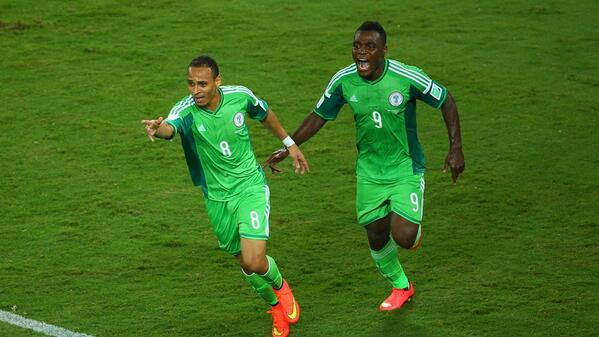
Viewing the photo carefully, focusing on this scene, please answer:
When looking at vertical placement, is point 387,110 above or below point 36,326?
above

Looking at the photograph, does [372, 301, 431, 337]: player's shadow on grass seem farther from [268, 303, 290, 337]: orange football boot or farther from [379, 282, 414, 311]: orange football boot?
[268, 303, 290, 337]: orange football boot

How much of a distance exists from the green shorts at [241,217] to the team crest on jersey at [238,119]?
0.47m

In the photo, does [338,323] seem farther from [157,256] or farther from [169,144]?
[169,144]

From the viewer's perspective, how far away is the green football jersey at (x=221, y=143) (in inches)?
315

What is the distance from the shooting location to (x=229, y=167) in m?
8.08

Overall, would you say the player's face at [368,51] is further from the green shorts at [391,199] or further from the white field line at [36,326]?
the white field line at [36,326]

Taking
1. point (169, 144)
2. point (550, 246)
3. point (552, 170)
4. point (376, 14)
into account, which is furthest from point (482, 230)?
point (376, 14)

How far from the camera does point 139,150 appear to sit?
11.9 meters

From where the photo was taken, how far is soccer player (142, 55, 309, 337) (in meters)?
7.98

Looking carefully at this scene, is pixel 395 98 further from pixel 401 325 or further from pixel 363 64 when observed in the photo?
pixel 401 325

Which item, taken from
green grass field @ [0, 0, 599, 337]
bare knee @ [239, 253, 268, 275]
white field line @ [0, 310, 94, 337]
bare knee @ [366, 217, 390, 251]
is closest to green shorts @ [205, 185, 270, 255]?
bare knee @ [239, 253, 268, 275]

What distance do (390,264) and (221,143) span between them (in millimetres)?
1664

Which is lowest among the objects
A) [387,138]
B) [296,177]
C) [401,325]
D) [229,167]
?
[401,325]

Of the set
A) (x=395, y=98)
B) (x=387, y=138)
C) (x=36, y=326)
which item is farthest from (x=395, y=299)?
(x=36, y=326)
